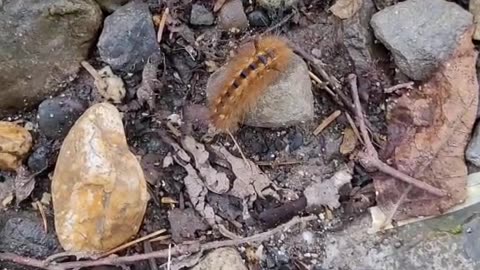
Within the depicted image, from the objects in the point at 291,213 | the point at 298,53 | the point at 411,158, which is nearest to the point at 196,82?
the point at 298,53

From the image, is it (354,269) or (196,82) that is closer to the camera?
(354,269)

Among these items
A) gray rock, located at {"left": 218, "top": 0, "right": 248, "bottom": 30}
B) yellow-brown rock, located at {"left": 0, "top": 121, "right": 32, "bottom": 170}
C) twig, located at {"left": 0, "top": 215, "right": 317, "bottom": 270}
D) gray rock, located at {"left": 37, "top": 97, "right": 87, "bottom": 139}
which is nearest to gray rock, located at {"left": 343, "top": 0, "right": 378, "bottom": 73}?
gray rock, located at {"left": 218, "top": 0, "right": 248, "bottom": 30}

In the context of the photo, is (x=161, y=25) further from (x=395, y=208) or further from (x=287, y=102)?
(x=395, y=208)

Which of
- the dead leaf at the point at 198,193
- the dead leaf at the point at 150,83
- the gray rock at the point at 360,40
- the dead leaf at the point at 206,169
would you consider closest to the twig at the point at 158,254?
the dead leaf at the point at 198,193

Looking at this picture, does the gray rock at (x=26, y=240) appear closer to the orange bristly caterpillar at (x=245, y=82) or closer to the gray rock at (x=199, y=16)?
the orange bristly caterpillar at (x=245, y=82)

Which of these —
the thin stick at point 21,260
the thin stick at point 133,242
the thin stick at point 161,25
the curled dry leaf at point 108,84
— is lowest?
the thin stick at point 21,260

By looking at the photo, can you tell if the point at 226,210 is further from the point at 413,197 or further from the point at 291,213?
the point at 413,197

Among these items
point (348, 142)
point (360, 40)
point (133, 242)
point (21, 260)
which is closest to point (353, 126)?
point (348, 142)
